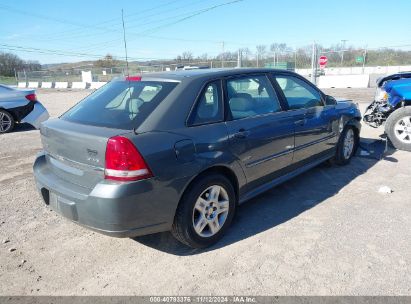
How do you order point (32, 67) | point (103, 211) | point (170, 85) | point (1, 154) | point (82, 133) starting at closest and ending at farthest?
1. point (103, 211)
2. point (82, 133)
3. point (170, 85)
4. point (1, 154)
5. point (32, 67)

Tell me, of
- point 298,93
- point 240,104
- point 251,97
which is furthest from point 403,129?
point 240,104

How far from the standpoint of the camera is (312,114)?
4406 mm

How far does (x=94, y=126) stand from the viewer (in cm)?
287

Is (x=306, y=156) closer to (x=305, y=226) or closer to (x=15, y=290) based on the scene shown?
(x=305, y=226)

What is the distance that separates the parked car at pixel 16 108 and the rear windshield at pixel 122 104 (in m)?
6.32

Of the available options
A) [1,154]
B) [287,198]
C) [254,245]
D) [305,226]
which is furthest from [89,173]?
[1,154]

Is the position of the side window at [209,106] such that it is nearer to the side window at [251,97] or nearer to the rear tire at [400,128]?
the side window at [251,97]

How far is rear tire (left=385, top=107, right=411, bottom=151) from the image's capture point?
6242 millimetres

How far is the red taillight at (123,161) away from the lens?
254cm

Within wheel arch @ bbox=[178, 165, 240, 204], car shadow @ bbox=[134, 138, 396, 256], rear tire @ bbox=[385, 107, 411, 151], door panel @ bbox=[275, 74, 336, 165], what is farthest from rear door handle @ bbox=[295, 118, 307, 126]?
rear tire @ bbox=[385, 107, 411, 151]

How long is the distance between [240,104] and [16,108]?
24.8 ft

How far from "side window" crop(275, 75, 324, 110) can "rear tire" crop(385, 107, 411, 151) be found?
2482 millimetres

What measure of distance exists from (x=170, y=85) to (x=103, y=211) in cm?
129

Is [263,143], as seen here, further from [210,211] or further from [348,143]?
[348,143]
